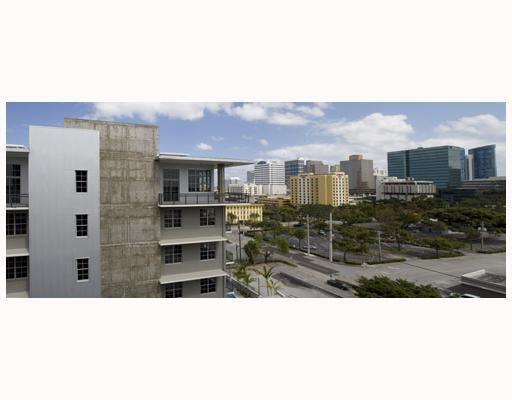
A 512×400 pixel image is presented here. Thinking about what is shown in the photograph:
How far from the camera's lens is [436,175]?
3344 centimetres

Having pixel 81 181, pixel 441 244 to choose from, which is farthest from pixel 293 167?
pixel 81 181

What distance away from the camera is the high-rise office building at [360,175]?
4047 centimetres

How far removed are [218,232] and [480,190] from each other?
27.0 m

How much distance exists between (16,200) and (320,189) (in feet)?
90.1

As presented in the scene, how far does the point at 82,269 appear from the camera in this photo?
5.41 m

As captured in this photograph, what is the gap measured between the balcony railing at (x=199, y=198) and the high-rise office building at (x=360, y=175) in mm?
35493

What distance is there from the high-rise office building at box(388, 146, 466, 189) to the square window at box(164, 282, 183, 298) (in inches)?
A: 1310

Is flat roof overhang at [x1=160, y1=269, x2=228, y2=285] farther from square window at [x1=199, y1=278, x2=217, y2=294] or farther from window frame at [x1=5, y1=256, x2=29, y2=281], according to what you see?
window frame at [x1=5, y1=256, x2=29, y2=281]

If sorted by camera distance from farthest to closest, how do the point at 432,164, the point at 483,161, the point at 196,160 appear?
the point at 432,164 → the point at 483,161 → the point at 196,160

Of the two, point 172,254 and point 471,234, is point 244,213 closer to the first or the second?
point 471,234

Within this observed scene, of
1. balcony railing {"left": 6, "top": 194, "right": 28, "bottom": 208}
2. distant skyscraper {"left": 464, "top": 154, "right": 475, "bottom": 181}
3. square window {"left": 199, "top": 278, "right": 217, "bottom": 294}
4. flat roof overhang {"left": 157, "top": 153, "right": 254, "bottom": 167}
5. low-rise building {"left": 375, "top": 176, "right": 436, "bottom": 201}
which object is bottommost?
square window {"left": 199, "top": 278, "right": 217, "bottom": 294}

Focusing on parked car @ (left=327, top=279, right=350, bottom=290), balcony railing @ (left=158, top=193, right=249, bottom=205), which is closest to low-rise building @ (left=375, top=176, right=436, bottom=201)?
parked car @ (left=327, top=279, right=350, bottom=290)

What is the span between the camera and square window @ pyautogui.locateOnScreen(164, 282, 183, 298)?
626cm

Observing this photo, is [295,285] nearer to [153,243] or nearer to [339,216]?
[153,243]
